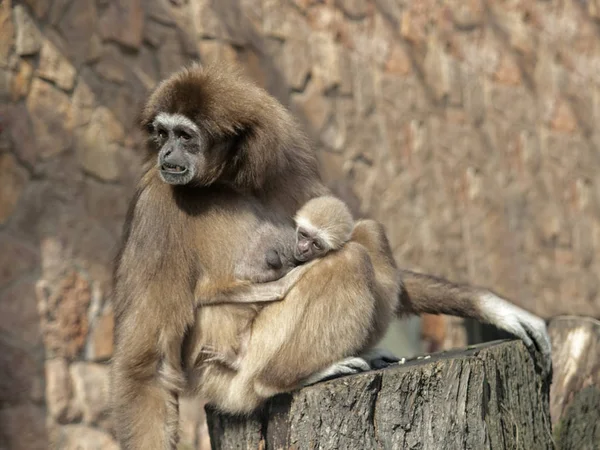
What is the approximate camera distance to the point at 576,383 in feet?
19.0

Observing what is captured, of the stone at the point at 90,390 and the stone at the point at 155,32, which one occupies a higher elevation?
the stone at the point at 155,32

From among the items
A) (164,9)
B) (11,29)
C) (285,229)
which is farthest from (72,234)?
(285,229)

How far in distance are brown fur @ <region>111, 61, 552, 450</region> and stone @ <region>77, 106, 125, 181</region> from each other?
232 cm

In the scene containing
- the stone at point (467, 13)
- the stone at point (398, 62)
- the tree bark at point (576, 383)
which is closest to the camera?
the tree bark at point (576, 383)

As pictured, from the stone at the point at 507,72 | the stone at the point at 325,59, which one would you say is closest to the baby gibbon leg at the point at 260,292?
the stone at the point at 325,59

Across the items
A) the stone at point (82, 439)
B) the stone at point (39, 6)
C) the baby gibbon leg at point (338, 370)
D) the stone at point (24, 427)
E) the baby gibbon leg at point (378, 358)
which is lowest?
the stone at point (82, 439)

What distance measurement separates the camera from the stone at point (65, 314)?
6.48m

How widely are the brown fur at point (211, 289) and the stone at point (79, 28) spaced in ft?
8.10

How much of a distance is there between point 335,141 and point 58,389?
11.7 ft

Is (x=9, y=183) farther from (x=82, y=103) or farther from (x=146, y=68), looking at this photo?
(x=146, y=68)

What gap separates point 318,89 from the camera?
28.8 feet

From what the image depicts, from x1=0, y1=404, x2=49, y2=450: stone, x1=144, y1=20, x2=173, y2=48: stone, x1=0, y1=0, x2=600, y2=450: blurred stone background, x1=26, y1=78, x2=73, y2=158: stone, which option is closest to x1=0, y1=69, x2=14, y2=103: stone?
x1=0, y1=0, x2=600, y2=450: blurred stone background

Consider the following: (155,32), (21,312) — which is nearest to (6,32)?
(155,32)

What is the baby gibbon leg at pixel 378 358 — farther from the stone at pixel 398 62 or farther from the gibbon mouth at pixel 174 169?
the stone at pixel 398 62
